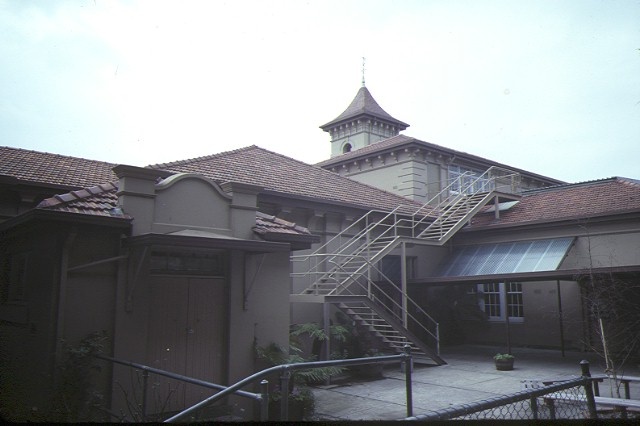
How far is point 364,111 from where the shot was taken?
30344mm

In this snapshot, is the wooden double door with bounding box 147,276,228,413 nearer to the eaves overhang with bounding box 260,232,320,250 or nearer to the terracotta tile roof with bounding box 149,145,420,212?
the eaves overhang with bounding box 260,232,320,250

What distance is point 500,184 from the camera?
2627 centimetres

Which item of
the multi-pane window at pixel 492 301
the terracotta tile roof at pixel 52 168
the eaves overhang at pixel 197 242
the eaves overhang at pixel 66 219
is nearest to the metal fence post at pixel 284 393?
the eaves overhang at pixel 197 242

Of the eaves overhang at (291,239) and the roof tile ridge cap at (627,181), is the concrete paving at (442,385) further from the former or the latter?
the roof tile ridge cap at (627,181)

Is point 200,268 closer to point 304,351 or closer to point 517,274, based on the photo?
point 304,351

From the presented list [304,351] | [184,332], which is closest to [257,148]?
[304,351]

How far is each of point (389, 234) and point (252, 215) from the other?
9.36 metres

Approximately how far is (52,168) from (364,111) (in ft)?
65.9

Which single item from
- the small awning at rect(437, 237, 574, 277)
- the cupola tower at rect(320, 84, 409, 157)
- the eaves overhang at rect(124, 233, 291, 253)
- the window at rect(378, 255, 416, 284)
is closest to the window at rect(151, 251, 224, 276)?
the eaves overhang at rect(124, 233, 291, 253)

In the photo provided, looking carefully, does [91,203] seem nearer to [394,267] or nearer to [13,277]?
[13,277]

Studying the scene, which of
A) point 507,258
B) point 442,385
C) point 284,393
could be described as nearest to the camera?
point 284,393

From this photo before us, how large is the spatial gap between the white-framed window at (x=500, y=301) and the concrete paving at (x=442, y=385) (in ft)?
9.12

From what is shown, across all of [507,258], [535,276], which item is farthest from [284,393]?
[507,258]

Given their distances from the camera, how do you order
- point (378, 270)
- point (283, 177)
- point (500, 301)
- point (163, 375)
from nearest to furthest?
1. point (163, 375)
2. point (378, 270)
3. point (283, 177)
4. point (500, 301)
